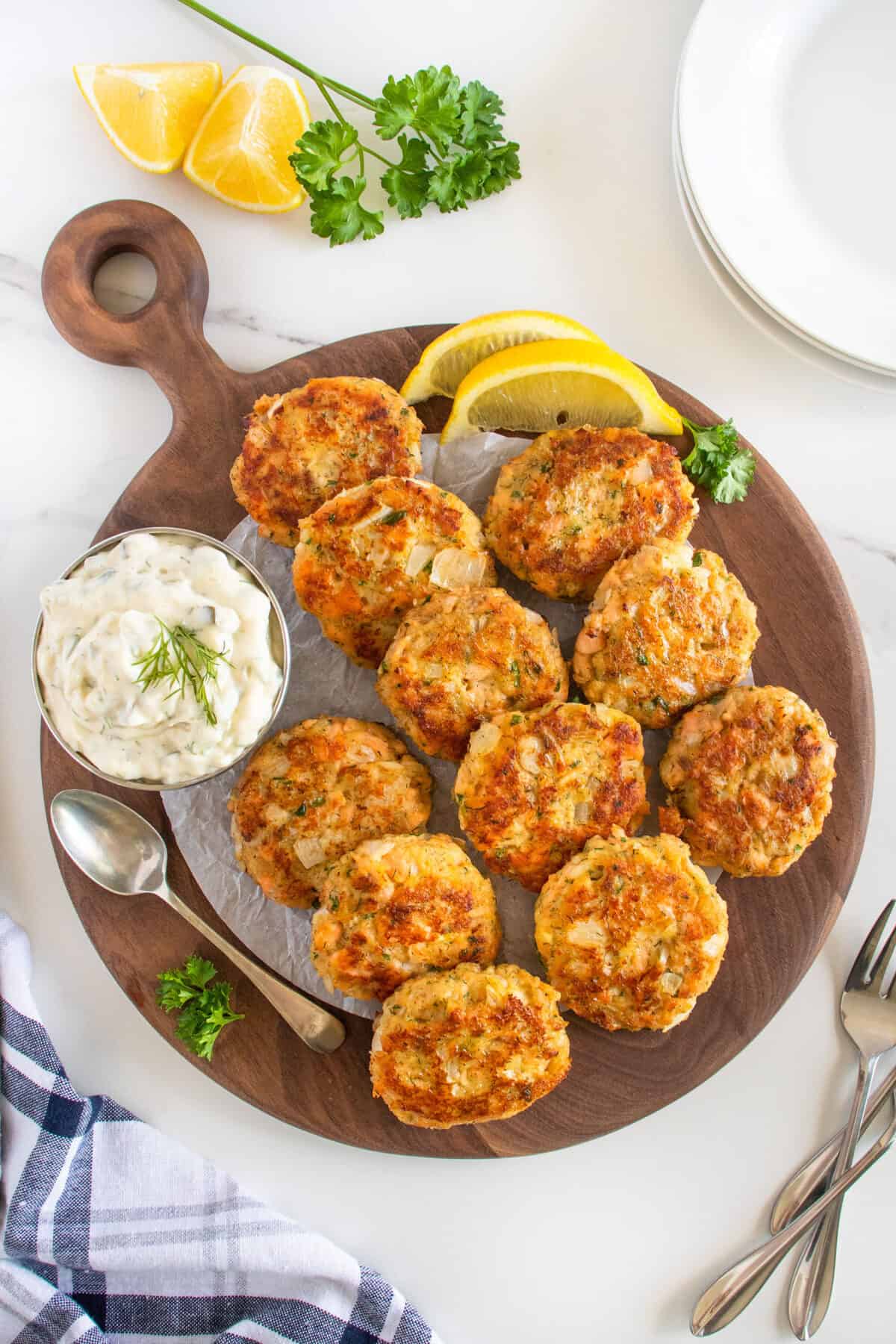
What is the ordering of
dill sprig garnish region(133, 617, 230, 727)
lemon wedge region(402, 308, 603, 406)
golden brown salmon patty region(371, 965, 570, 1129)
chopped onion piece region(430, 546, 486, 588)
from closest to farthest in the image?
dill sprig garnish region(133, 617, 230, 727)
golden brown salmon patty region(371, 965, 570, 1129)
chopped onion piece region(430, 546, 486, 588)
lemon wedge region(402, 308, 603, 406)

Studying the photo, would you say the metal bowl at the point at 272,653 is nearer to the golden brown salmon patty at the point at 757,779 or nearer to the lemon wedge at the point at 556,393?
the lemon wedge at the point at 556,393

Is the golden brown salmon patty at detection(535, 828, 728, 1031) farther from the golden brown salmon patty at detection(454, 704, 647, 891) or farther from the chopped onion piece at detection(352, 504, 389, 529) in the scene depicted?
the chopped onion piece at detection(352, 504, 389, 529)

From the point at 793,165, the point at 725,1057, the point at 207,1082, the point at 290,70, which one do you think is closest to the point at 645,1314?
the point at 725,1057

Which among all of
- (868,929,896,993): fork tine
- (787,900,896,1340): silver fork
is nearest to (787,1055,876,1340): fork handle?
(787,900,896,1340): silver fork

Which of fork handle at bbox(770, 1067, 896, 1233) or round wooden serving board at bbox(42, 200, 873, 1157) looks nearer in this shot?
round wooden serving board at bbox(42, 200, 873, 1157)

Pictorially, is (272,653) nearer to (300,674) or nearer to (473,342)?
(300,674)

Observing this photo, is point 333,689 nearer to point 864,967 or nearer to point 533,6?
point 864,967

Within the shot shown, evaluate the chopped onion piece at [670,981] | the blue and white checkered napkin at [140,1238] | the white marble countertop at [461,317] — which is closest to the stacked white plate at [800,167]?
the white marble countertop at [461,317]


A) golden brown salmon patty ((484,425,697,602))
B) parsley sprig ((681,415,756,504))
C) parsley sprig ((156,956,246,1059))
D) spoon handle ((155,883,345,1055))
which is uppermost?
parsley sprig ((681,415,756,504))
